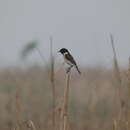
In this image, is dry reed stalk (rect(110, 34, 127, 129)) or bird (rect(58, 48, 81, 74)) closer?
dry reed stalk (rect(110, 34, 127, 129))

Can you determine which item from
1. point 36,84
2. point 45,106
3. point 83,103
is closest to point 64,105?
point 45,106

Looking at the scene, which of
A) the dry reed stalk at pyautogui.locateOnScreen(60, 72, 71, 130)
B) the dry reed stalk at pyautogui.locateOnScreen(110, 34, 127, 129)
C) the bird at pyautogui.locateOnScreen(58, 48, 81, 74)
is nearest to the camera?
the dry reed stalk at pyautogui.locateOnScreen(60, 72, 71, 130)

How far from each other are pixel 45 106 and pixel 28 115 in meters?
1.31

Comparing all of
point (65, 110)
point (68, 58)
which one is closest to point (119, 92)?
point (65, 110)

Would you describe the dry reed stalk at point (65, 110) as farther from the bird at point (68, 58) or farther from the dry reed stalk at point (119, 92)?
the bird at point (68, 58)

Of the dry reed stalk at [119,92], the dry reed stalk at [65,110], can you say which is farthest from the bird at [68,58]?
the dry reed stalk at [65,110]

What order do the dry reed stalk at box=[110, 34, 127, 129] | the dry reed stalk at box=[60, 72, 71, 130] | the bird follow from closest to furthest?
the dry reed stalk at box=[60, 72, 71, 130] < the dry reed stalk at box=[110, 34, 127, 129] < the bird

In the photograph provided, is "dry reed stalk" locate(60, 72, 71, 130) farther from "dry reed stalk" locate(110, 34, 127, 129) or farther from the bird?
the bird

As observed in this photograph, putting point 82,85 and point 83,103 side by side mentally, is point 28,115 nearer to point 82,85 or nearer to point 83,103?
point 83,103

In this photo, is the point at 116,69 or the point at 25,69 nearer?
the point at 116,69

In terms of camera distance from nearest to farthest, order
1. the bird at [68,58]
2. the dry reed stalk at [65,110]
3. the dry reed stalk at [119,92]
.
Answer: the dry reed stalk at [65,110], the dry reed stalk at [119,92], the bird at [68,58]

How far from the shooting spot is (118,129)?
2.90 m

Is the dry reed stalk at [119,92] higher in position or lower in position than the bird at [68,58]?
lower

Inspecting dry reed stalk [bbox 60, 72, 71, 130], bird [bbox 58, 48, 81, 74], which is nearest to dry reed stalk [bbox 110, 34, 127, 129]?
dry reed stalk [bbox 60, 72, 71, 130]
